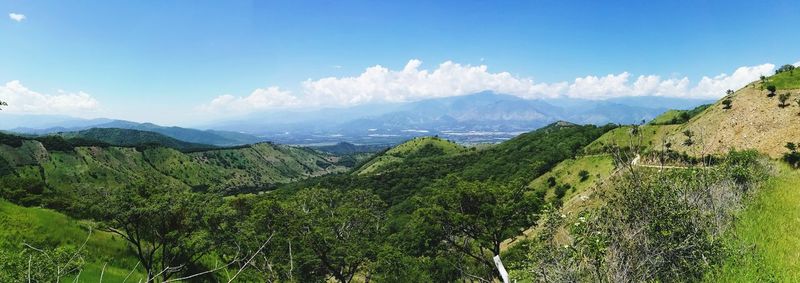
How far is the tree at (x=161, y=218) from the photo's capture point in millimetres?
25438

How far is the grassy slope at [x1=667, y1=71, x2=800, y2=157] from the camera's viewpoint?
72000 mm

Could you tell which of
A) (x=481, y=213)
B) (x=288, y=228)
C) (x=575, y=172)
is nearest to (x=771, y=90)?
(x=575, y=172)

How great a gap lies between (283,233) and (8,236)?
19878 mm

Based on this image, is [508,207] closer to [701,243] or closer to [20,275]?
[701,243]

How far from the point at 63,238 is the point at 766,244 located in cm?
3459

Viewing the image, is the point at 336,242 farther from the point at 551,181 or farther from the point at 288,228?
the point at 551,181

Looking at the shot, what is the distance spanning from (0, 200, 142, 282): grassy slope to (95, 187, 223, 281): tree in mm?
1546

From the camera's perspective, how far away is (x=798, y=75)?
86875 millimetres

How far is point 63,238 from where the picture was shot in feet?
88.1

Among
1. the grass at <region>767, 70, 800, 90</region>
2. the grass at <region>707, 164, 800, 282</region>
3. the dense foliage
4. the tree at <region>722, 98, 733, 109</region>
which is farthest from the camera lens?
the tree at <region>722, 98, 733, 109</region>

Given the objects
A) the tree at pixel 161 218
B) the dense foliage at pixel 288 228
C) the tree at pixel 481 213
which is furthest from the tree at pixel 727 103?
the tree at pixel 161 218

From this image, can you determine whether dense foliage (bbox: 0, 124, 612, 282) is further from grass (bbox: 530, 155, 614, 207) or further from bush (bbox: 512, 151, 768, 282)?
grass (bbox: 530, 155, 614, 207)

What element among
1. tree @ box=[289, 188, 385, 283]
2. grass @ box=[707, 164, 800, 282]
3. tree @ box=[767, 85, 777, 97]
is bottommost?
tree @ box=[289, 188, 385, 283]

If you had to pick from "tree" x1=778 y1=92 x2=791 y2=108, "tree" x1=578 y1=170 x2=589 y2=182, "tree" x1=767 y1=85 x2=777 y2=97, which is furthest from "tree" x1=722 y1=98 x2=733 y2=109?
"tree" x1=578 y1=170 x2=589 y2=182
